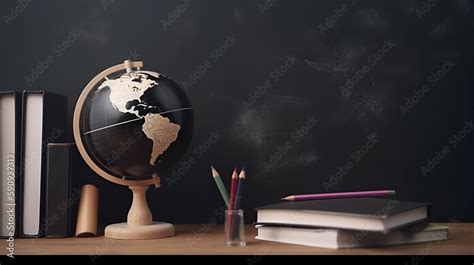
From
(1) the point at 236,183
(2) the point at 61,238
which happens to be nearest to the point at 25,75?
(2) the point at 61,238

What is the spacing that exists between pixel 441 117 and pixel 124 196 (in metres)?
1.01

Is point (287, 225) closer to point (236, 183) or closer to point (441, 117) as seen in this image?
point (236, 183)

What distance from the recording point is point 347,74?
186cm

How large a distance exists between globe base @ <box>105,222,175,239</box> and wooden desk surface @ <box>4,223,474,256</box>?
0.03 m

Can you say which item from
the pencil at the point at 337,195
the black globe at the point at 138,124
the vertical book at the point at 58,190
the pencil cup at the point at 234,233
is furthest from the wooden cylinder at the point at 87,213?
the pencil at the point at 337,195

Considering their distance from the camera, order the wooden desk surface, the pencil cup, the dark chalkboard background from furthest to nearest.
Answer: the dark chalkboard background
the pencil cup
the wooden desk surface

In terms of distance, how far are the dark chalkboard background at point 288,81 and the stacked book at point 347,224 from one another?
1.15 ft

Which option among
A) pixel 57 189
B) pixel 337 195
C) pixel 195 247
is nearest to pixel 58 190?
pixel 57 189

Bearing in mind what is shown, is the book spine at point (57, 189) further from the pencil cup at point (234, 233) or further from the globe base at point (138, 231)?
the pencil cup at point (234, 233)

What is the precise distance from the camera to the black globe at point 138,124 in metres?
1.50

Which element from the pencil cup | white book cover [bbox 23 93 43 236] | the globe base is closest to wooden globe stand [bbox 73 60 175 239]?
the globe base

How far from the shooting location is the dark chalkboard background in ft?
6.07

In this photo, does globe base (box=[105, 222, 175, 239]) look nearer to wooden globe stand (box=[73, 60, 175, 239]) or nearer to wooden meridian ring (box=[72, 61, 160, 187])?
wooden globe stand (box=[73, 60, 175, 239])

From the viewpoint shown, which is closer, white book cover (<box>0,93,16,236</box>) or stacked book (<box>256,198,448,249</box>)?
stacked book (<box>256,198,448,249</box>)
